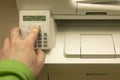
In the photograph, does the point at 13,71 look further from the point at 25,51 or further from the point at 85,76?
the point at 85,76

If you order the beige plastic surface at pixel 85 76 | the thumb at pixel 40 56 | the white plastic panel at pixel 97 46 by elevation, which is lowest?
the beige plastic surface at pixel 85 76

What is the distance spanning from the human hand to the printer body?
0.16ft

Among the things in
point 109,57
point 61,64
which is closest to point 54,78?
point 61,64

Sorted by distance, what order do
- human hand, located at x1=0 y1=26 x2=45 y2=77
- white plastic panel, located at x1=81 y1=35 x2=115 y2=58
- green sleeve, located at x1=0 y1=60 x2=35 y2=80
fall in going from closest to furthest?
green sleeve, located at x1=0 y1=60 x2=35 y2=80 < human hand, located at x1=0 y1=26 x2=45 y2=77 < white plastic panel, located at x1=81 y1=35 x2=115 y2=58

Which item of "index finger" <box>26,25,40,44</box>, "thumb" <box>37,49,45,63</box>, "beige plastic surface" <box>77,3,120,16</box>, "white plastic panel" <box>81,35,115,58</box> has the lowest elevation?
"thumb" <box>37,49,45,63</box>

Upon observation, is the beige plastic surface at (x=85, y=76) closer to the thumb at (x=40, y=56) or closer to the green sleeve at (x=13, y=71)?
the thumb at (x=40, y=56)

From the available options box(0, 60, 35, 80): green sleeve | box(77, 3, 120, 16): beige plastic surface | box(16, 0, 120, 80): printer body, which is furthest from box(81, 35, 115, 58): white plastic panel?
box(0, 60, 35, 80): green sleeve

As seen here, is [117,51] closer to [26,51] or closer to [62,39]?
[62,39]

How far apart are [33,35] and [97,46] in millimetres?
228

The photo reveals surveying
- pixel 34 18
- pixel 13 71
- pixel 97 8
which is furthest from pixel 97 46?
pixel 13 71

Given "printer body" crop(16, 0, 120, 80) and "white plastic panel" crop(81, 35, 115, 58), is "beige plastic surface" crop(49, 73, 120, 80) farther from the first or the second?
"white plastic panel" crop(81, 35, 115, 58)

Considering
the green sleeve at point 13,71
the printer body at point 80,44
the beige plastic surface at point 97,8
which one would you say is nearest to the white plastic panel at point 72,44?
the printer body at point 80,44

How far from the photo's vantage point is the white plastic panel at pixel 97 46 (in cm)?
77

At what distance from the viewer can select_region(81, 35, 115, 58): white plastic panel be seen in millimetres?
769
